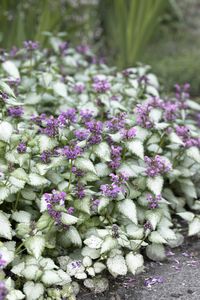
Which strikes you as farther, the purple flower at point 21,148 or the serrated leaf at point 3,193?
the purple flower at point 21,148

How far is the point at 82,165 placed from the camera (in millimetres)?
2465

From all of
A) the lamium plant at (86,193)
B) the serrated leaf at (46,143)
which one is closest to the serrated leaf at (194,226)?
the lamium plant at (86,193)

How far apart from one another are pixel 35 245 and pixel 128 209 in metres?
0.50

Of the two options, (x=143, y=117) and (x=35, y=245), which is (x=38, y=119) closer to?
(x=143, y=117)

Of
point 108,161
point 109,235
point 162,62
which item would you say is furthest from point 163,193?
point 162,62

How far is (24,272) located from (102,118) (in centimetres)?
131

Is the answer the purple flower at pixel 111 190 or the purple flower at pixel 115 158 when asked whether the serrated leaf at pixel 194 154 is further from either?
the purple flower at pixel 111 190

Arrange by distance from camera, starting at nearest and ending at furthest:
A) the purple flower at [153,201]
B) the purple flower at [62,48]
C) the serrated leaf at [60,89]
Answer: the purple flower at [153,201], the serrated leaf at [60,89], the purple flower at [62,48]

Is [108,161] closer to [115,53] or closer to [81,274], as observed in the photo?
[81,274]

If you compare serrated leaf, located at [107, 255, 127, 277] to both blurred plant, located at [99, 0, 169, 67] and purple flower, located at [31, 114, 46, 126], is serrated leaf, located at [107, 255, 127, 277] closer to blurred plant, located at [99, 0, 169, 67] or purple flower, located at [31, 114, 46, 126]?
purple flower, located at [31, 114, 46, 126]

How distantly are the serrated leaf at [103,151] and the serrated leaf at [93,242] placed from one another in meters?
0.38

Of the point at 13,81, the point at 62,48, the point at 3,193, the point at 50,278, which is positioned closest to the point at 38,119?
the point at 13,81

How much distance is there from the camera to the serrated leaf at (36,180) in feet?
8.14

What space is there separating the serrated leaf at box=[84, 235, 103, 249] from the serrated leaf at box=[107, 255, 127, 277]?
0.08m
